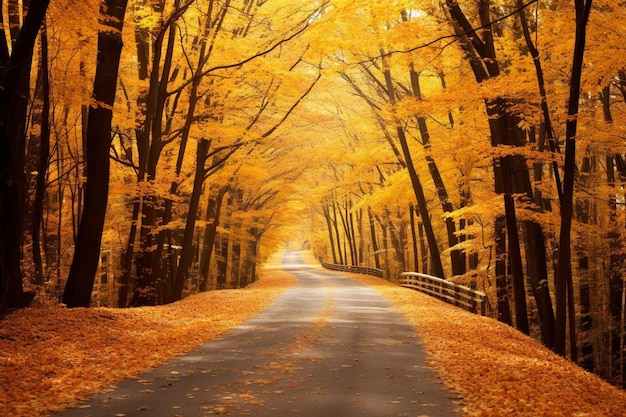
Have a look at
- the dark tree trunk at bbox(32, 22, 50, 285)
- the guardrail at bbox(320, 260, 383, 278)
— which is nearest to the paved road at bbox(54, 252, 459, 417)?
the dark tree trunk at bbox(32, 22, 50, 285)

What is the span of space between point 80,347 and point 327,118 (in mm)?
21110

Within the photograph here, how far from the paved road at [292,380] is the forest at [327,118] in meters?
4.18

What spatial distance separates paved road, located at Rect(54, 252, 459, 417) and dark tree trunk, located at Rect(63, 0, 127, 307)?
3718 millimetres

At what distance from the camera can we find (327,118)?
2938cm

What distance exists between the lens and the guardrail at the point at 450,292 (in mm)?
18970

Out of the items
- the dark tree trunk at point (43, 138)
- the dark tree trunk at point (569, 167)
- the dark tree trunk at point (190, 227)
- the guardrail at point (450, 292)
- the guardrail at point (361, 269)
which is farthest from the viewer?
the guardrail at point (361, 269)

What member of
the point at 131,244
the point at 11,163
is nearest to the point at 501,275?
the point at 131,244

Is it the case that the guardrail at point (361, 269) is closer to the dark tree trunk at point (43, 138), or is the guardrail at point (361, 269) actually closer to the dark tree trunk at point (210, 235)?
the dark tree trunk at point (210, 235)

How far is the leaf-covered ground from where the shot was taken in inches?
277

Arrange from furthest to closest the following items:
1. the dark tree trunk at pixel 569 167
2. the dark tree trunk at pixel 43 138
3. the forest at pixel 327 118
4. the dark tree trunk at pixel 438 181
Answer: the dark tree trunk at pixel 438 181
the dark tree trunk at pixel 43 138
the forest at pixel 327 118
the dark tree trunk at pixel 569 167

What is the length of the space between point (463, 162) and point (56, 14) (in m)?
16.0

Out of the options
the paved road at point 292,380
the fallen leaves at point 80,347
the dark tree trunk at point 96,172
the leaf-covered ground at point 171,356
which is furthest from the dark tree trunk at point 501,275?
the dark tree trunk at point 96,172

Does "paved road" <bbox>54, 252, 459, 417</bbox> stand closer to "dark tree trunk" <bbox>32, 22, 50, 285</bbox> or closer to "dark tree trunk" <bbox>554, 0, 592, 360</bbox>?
"dark tree trunk" <bbox>554, 0, 592, 360</bbox>

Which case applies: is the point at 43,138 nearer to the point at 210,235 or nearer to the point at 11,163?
the point at 11,163
